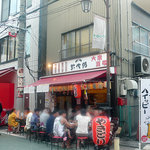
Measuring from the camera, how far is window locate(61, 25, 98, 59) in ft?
40.5

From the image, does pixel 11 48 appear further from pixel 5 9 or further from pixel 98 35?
pixel 98 35

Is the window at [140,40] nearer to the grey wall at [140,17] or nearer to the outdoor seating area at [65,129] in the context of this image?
the grey wall at [140,17]

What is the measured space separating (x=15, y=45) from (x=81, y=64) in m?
7.79

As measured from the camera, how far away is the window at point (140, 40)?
1288 centimetres

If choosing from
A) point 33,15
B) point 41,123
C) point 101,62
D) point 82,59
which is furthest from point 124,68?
point 33,15

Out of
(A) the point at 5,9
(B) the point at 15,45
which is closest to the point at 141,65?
(B) the point at 15,45

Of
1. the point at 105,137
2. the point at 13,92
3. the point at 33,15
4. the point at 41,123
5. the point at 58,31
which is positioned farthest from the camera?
the point at 13,92

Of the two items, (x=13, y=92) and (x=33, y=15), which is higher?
(x=33, y=15)

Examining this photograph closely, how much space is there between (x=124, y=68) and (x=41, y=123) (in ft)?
17.0

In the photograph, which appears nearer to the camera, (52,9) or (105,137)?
(105,137)

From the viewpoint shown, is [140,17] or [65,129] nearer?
[65,129]

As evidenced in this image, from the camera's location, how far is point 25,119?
38.5 feet

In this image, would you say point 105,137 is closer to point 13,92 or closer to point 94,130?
point 94,130

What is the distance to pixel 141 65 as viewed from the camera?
11.8m
